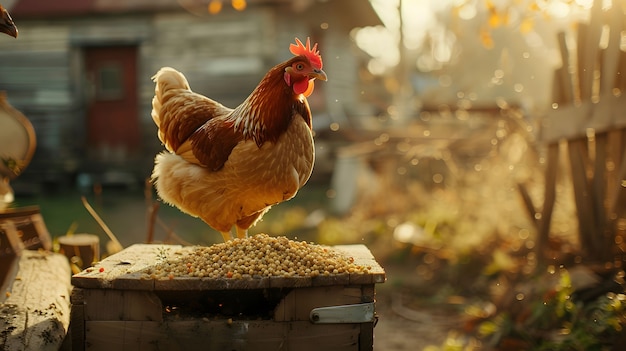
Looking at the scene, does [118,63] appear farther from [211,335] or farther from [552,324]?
[211,335]

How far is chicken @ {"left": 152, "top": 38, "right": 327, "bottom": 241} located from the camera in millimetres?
2629

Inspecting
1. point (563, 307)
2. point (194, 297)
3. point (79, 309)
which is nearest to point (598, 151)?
point (563, 307)

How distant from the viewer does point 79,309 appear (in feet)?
7.34

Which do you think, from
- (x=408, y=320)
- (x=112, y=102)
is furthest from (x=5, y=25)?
(x=112, y=102)

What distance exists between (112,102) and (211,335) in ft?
34.1

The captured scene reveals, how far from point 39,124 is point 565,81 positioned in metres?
10.4

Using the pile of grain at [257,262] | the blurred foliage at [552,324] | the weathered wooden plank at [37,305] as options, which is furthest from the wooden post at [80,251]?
the blurred foliage at [552,324]

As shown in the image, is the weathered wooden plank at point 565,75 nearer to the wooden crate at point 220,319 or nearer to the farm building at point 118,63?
the wooden crate at point 220,319

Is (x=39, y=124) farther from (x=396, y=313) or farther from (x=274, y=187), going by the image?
(x=274, y=187)

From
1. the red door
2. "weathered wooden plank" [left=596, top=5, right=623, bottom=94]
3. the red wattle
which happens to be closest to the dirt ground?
"weathered wooden plank" [left=596, top=5, right=623, bottom=94]

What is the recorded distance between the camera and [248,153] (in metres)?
2.65

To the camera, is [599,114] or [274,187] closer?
[274,187]

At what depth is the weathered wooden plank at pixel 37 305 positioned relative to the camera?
7.18 feet

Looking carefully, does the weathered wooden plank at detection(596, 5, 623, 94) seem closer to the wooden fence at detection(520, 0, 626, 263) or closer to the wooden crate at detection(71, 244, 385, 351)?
the wooden fence at detection(520, 0, 626, 263)
